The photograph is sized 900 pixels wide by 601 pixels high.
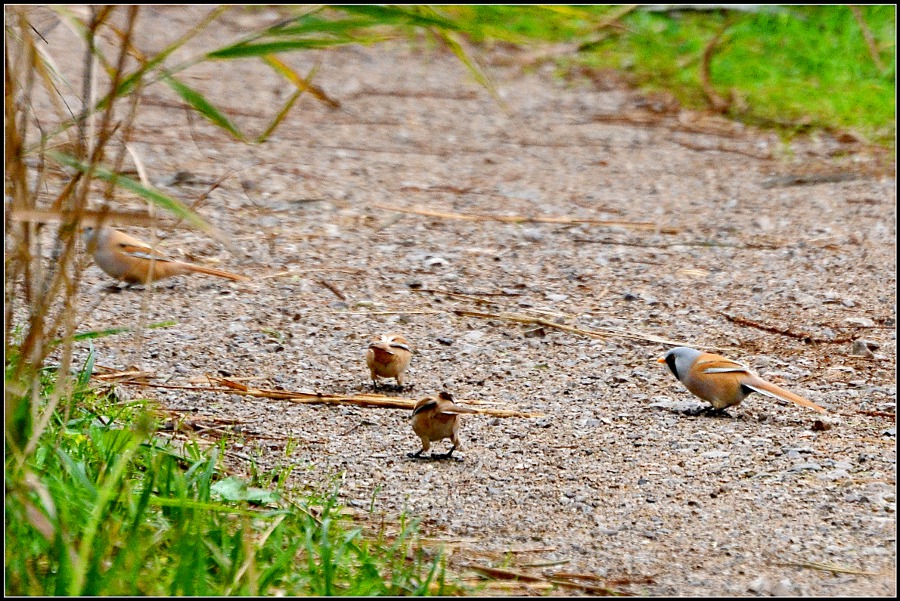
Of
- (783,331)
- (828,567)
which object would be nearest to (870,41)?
(783,331)

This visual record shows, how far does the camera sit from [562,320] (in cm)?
494

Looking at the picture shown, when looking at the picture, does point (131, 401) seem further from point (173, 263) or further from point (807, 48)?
point (807, 48)

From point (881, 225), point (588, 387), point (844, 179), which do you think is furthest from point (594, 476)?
point (844, 179)

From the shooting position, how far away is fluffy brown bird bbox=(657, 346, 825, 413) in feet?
12.6

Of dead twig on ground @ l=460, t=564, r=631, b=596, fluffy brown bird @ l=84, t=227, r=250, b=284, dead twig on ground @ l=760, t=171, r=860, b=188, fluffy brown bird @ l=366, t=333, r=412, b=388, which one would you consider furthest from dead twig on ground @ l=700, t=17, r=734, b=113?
dead twig on ground @ l=460, t=564, r=631, b=596

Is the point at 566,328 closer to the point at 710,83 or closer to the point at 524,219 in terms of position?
the point at 524,219

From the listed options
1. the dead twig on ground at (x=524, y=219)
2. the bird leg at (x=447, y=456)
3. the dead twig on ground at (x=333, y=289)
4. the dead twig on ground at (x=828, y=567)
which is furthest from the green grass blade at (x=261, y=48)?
the dead twig on ground at (x=524, y=219)

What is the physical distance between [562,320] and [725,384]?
3.88 feet

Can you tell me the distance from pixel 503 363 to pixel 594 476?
117 cm

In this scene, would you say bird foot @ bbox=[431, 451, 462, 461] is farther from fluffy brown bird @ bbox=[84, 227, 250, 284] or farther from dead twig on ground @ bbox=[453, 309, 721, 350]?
fluffy brown bird @ bbox=[84, 227, 250, 284]

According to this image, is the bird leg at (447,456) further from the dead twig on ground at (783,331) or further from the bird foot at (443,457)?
the dead twig on ground at (783,331)

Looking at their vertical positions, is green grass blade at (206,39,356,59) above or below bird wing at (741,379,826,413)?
A: above

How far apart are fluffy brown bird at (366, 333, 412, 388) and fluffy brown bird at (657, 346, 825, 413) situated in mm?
982

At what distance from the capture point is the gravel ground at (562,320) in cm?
302
